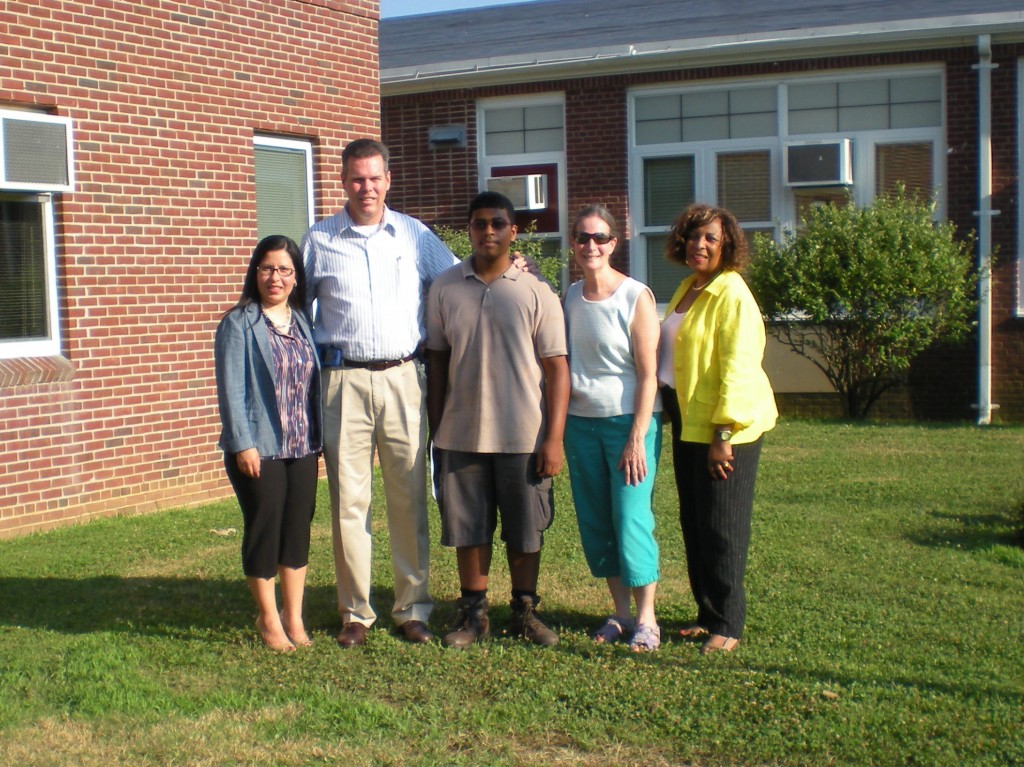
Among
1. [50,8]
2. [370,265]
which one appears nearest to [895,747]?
[370,265]

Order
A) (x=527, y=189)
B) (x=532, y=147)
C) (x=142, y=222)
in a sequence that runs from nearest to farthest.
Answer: (x=142, y=222)
(x=527, y=189)
(x=532, y=147)

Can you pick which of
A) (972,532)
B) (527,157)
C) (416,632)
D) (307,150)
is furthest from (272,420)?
(527,157)

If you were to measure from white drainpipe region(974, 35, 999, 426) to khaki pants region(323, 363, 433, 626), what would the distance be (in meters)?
9.46

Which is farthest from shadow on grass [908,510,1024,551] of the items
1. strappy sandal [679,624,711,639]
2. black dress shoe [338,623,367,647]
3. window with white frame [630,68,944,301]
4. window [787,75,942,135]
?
window [787,75,942,135]

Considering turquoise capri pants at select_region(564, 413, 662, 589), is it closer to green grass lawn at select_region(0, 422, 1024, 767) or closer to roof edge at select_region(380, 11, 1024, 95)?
green grass lawn at select_region(0, 422, 1024, 767)

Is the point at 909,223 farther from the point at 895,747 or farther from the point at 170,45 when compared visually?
the point at 895,747

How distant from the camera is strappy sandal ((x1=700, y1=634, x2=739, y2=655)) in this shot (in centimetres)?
513

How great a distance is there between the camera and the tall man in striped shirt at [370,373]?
5.29 metres

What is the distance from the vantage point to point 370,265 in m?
5.28

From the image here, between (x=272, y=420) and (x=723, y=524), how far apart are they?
6.12 feet

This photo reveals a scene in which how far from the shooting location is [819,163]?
46.2 ft

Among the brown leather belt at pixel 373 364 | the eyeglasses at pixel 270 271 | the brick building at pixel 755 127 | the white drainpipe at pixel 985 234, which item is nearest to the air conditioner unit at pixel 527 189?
the brick building at pixel 755 127

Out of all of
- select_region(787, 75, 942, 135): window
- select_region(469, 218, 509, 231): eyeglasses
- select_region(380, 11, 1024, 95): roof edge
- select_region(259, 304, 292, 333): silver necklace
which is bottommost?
select_region(259, 304, 292, 333): silver necklace

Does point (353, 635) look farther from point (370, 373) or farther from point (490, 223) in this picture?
point (490, 223)
